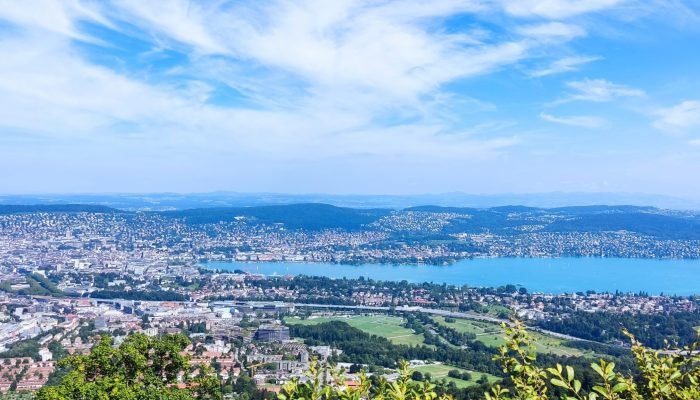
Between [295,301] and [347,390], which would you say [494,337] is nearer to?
[295,301]

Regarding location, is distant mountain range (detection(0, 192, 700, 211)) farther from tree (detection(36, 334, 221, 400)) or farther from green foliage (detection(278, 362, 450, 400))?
green foliage (detection(278, 362, 450, 400))

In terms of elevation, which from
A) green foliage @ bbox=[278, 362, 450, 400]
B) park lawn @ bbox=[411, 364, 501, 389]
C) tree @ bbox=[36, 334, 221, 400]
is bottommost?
park lawn @ bbox=[411, 364, 501, 389]

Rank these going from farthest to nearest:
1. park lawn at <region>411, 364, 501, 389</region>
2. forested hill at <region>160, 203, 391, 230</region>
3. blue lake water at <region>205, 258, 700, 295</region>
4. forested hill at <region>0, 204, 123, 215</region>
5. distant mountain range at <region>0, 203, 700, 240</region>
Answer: forested hill at <region>160, 203, 391, 230</region>
distant mountain range at <region>0, 203, 700, 240</region>
forested hill at <region>0, 204, 123, 215</region>
blue lake water at <region>205, 258, 700, 295</region>
park lawn at <region>411, 364, 501, 389</region>

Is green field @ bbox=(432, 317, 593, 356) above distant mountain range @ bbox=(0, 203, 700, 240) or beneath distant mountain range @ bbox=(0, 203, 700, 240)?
beneath

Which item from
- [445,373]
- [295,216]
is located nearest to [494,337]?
[445,373]

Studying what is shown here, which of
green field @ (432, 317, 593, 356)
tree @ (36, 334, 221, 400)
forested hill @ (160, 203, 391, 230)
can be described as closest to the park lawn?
green field @ (432, 317, 593, 356)

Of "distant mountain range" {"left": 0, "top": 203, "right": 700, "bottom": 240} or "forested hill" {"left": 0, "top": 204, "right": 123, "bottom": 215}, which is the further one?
"distant mountain range" {"left": 0, "top": 203, "right": 700, "bottom": 240}

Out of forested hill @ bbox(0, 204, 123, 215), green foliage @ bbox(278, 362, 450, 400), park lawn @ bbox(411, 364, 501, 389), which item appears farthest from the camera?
forested hill @ bbox(0, 204, 123, 215)
